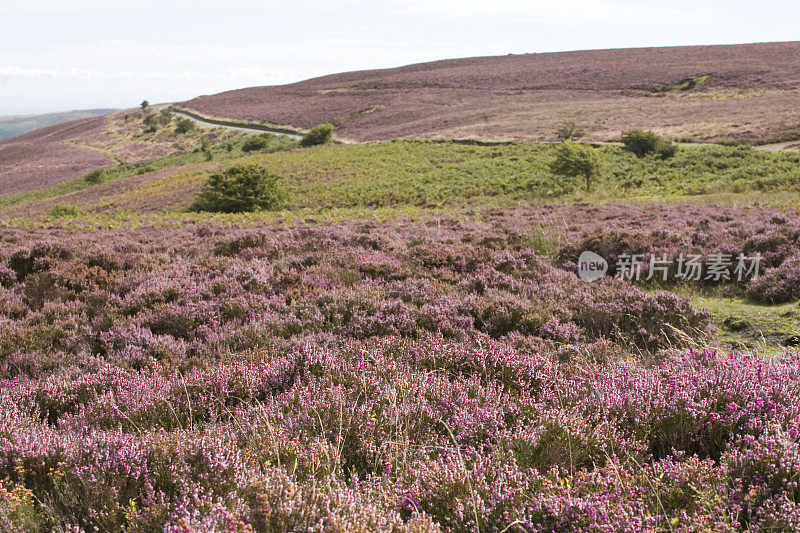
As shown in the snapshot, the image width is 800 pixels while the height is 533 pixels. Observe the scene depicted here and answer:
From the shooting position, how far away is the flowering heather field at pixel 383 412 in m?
2.17

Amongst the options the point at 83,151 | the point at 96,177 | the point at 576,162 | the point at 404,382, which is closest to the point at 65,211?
the point at 96,177

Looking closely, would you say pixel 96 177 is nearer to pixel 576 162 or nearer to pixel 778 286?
pixel 576 162

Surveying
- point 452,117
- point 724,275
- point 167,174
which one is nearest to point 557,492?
point 724,275

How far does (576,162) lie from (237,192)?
1956 cm

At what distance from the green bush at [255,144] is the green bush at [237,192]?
3319 cm

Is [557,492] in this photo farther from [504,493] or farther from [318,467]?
[318,467]

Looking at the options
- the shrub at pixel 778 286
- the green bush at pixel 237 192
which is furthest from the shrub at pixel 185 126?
the shrub at pixel 778 286

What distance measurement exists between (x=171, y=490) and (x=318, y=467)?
2.23 feet

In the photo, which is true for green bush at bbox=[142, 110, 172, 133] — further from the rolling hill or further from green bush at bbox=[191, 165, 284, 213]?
green bush at bbox=[191, 165, 284, 213]

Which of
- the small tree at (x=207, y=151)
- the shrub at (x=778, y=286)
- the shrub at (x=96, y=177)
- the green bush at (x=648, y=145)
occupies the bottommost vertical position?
the shrub at (x=778, y=286)

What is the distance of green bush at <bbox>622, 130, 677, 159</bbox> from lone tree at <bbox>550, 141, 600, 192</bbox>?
7.10 metres

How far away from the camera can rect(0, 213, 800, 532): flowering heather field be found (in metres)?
2.17

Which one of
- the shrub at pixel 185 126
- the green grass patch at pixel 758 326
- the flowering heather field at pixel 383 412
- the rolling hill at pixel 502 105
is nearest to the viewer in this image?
the flowering heather field at pixel 383 412

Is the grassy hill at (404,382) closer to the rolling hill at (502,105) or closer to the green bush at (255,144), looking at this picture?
the rolling hill at (502,105)
